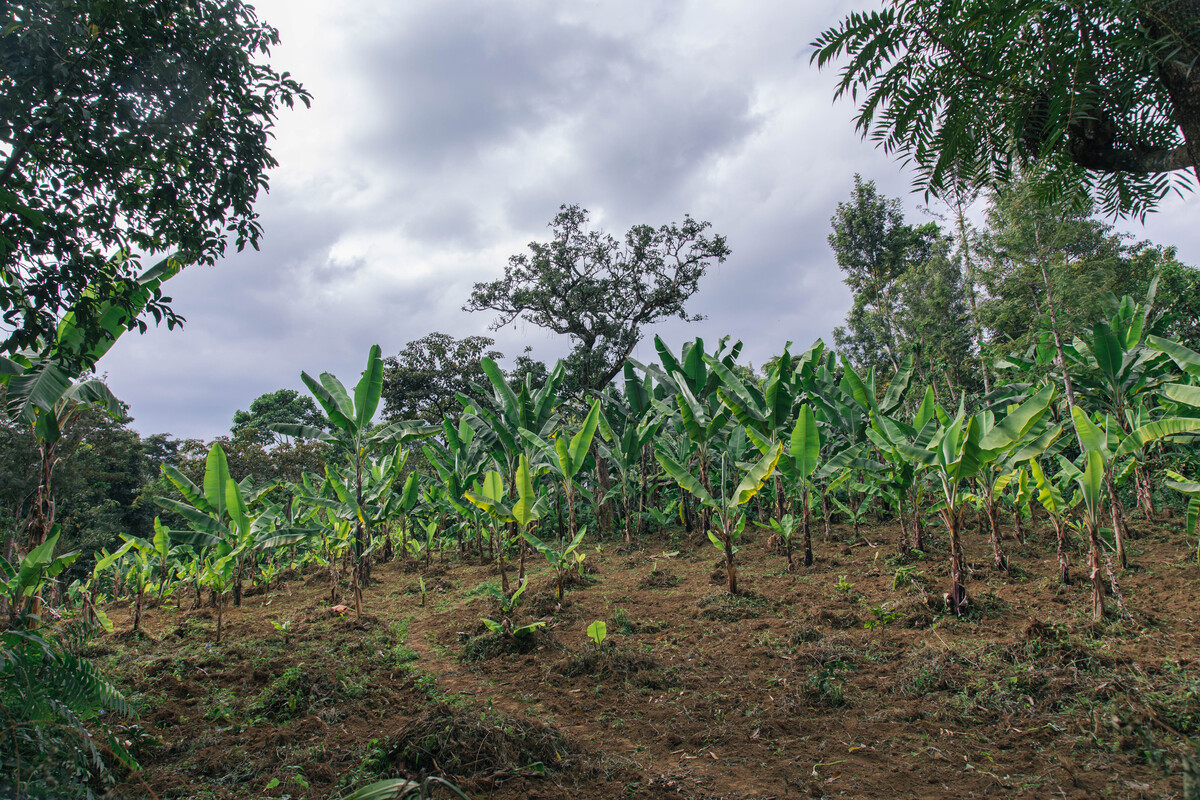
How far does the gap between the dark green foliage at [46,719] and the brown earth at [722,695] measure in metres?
0.30

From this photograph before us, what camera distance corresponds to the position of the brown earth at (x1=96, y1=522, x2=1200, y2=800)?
2.53 m

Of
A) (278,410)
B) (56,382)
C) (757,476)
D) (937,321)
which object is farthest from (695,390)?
(278,410)

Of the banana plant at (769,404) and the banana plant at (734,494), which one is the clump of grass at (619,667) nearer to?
the banana plant at (734,494)

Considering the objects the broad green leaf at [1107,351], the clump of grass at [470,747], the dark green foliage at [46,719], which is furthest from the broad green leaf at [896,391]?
the dark green foliage at [46,719]

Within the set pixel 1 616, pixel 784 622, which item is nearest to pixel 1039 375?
pixel 784 622

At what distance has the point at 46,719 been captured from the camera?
193 cm

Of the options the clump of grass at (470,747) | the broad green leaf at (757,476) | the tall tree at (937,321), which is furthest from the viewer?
the tall tree at (937,321)

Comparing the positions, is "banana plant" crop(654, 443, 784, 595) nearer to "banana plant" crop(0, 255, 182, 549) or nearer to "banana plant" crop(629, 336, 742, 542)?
"banana plant" crop(629, 336, 742, 542)

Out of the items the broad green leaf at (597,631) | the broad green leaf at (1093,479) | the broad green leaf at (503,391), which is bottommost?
the broad green leaf at (597,631)

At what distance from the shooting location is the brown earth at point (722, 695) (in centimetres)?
253

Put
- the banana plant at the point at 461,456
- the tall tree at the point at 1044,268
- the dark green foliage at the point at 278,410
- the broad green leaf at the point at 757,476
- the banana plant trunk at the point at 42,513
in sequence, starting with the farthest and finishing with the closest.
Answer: the dark green foliage at the point at 278,410, the banana plant at the point at 461,456, the tall tree at the point at 1044,268, the broad green leaf at the point at 757,476, the banana plant trunk at the point at 42,513

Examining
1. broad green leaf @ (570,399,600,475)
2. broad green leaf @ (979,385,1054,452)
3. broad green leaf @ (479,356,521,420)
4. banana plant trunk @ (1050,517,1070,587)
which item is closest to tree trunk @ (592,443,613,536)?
broad green leaf @ (479,356,521,420)

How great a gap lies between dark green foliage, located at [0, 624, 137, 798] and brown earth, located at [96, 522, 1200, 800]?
0.30m

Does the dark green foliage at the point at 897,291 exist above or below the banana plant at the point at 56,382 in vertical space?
above
